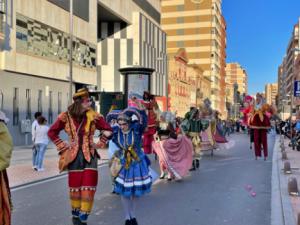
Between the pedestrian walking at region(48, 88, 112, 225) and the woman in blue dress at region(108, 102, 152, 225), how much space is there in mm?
258

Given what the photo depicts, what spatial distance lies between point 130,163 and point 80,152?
70 cm

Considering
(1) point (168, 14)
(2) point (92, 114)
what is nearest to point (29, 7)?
(2) point (92, 114)

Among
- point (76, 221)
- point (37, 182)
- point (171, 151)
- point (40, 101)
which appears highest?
point (40, 101)

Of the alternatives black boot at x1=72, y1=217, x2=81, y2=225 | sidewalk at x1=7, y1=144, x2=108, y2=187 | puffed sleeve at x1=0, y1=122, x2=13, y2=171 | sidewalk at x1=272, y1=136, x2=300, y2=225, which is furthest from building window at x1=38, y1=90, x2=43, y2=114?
puffed sleeve at x1=0, y1=122, x2=13, y2=171

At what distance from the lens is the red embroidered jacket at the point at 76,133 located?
19.7ft

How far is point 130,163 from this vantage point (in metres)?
6.11

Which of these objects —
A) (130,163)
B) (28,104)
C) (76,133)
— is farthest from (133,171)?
(28,104)

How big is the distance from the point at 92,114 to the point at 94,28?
28470mm

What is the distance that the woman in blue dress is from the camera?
598cm

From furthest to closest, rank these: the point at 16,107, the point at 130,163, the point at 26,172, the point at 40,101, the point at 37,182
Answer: the point at 40,101 < the point at 16,107 < the point at 26,172 < the point at 37,182 < the point at 130,163

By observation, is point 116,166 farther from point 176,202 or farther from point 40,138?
point 40,138

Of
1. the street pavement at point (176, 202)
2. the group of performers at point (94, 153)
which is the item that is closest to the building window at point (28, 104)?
the street pavement at point (176, 202)

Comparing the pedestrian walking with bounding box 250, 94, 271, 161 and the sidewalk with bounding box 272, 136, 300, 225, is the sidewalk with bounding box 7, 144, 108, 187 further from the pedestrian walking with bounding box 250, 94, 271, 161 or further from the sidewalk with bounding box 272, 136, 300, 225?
the sidewalk with bounding box 272, 136, 300, 225

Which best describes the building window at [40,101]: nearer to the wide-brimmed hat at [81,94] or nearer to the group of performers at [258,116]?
the group of performers at [258,116]
